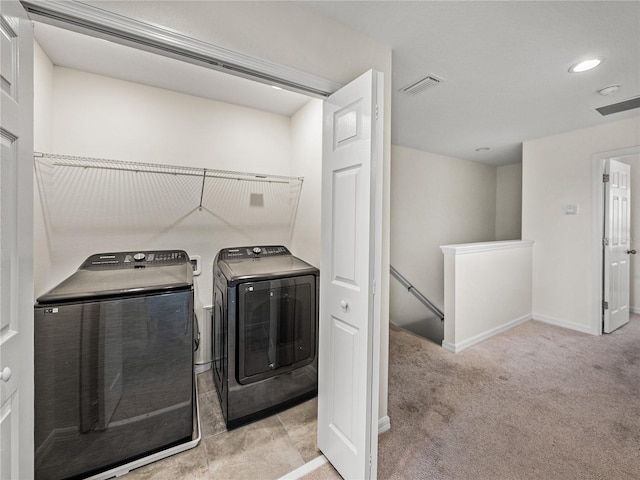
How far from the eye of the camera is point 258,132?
2.72 metres

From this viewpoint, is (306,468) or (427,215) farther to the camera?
(427,215)

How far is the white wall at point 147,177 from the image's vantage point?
1986 millimetres

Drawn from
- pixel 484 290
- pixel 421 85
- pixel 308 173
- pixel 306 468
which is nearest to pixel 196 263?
pixel 308 173

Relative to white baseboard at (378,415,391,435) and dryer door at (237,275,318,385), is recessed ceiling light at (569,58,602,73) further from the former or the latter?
white baseboard at (378,415,391,435)

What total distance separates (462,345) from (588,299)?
1.80m

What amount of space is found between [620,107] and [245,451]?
14.1ft

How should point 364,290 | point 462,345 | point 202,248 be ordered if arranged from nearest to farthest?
point 364,290, point 202,248, point 462,345

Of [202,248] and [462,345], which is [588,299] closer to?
[462,345]

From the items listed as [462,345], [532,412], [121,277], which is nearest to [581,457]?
[532,412]

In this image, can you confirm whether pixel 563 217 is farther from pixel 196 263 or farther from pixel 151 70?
pixel 151 70

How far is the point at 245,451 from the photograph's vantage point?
1.64 meters

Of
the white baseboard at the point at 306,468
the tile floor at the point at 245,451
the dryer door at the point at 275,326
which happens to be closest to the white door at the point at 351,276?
the white baseboard at the point at 306,468

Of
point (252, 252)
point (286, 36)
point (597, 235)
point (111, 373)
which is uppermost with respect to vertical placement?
point (286, 36)

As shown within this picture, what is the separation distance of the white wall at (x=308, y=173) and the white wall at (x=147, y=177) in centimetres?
19
